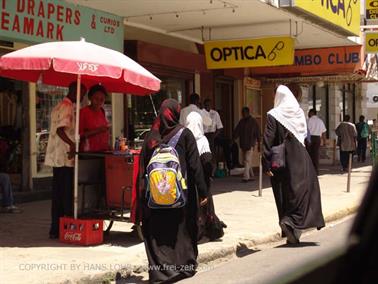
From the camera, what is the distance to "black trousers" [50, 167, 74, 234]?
727 cm

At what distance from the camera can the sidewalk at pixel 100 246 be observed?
570 centimetres

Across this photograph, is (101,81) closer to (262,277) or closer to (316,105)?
(262,277)

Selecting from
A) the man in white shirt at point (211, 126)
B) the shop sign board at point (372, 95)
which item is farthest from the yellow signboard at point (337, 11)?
the shop sign board at point (372, 95)

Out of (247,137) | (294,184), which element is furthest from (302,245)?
(247,137)

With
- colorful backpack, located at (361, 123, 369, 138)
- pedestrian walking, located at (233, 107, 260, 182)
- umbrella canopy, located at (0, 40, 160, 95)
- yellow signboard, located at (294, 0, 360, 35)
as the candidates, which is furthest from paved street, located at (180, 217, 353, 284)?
colorful backpack, located at (361, 123, 369, 138)

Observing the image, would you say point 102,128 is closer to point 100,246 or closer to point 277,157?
point 100,246

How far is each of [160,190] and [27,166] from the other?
5.99m

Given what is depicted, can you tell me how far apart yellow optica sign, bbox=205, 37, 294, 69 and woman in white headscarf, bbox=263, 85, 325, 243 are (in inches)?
238

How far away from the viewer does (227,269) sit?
6398 millimetres

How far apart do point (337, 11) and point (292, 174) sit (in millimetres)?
8170

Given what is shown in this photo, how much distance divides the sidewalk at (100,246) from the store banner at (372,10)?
9.11 meters

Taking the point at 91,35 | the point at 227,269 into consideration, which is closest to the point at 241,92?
the point at 91,35

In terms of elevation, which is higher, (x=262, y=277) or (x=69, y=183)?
(x=69, y=183)

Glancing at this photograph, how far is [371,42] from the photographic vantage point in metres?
19.2
